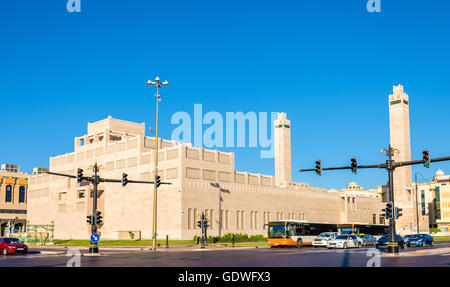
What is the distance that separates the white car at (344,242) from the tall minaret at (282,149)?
75673mm

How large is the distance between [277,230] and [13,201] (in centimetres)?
10010

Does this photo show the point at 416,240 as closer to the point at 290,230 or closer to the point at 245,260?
the point at 290,230

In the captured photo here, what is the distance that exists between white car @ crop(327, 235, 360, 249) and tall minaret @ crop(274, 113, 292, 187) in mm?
75673

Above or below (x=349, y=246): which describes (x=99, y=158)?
above

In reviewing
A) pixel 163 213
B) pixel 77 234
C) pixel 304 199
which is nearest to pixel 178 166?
pixel 163 213

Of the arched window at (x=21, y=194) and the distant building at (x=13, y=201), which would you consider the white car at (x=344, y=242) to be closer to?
the distant building at (x=13, y=201)

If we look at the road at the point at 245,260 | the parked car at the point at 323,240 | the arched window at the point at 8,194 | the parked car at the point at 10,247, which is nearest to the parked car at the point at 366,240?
the parked car at the point at 323,240

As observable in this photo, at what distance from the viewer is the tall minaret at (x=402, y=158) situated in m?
126

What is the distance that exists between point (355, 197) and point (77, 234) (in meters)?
65.4

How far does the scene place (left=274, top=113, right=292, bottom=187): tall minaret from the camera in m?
127

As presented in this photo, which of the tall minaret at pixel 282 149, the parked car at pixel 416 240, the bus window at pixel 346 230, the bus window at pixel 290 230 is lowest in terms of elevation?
the parked car at pixel 416 240

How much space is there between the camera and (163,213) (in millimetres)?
77688
